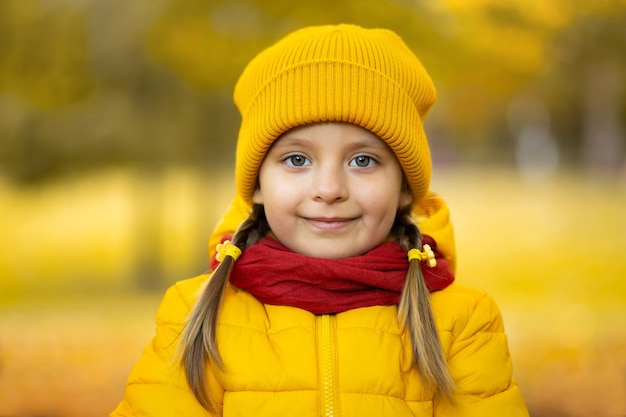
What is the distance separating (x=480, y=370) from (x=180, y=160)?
348 cm

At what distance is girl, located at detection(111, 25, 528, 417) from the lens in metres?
1.87

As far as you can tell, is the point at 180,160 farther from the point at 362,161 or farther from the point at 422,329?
the point at 422,329

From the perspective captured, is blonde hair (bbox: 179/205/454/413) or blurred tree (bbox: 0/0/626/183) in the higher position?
blurred tree (bbox: 0/0/626/183)

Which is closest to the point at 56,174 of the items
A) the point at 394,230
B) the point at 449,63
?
the point at 449,63

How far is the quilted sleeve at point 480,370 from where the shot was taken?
1.91 metres

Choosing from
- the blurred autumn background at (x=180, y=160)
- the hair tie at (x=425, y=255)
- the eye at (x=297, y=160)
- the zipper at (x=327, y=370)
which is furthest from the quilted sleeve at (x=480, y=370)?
the blurred autumn background at (x=180, y=160)

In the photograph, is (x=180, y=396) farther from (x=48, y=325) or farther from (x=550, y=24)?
(x=550, y=24)

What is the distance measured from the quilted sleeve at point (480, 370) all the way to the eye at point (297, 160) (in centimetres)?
55

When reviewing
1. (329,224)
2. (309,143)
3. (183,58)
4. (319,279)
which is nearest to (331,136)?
(309,143)

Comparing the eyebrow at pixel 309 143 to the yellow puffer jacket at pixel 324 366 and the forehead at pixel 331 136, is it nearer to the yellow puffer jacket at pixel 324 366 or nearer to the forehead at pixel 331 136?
the forehead at pixel 331 136

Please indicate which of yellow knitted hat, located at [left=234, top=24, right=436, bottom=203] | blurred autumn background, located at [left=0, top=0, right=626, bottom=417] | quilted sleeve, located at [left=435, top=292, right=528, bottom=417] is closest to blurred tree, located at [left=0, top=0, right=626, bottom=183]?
blurred autumn background, located at [left=0, top=0, right=626, bottom=417]

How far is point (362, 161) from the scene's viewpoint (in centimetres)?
201

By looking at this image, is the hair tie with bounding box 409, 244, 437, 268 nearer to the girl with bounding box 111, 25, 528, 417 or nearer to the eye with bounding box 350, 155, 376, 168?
the girl with bounding box 111, 25, 528, 417

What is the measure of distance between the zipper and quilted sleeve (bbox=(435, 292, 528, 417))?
277 millimetres
